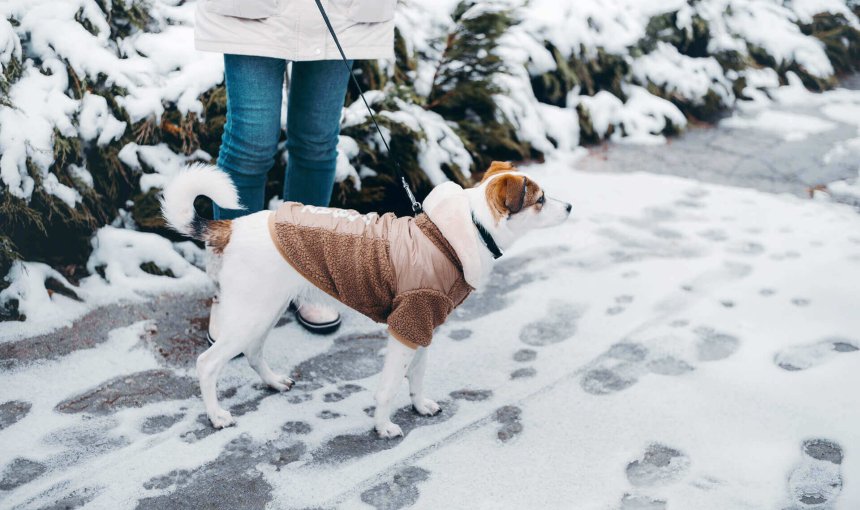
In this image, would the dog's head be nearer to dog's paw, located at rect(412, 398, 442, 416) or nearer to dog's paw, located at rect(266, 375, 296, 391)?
dog's paw, located at rect(412, 398, 442, 416)

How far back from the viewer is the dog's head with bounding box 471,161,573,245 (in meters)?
A: 2.25

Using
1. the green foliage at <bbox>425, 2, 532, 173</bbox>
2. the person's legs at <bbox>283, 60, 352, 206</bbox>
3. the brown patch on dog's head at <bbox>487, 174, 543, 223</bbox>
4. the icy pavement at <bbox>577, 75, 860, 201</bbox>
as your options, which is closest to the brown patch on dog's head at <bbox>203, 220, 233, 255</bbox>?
the person's legs at <bbox>283, 60, 352, 206</bbox>

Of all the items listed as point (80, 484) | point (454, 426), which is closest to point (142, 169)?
point (80, 484)

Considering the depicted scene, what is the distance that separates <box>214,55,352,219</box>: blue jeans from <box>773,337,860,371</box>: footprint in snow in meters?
1.89

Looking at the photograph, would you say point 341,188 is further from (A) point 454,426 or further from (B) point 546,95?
(B) point 546,95

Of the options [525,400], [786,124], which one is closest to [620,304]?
[525,400]

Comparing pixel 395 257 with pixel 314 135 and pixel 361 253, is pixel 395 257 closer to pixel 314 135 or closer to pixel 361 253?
pixel 361 253

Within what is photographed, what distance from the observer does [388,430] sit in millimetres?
2430

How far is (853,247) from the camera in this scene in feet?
12.7

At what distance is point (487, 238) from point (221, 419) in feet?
3.40

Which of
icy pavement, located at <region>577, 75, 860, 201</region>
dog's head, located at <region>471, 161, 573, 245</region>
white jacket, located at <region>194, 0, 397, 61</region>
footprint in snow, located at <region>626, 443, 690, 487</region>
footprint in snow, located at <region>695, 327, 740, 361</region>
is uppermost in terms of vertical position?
white jacket, located at <region>194, 0, 397, 61</region>

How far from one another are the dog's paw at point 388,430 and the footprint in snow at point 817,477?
1177mm

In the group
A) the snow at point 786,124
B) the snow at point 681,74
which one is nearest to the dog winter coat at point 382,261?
the snow at point 681,74

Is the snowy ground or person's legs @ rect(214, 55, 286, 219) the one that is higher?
person's legs @ rect(214, 55, 286, 219)
